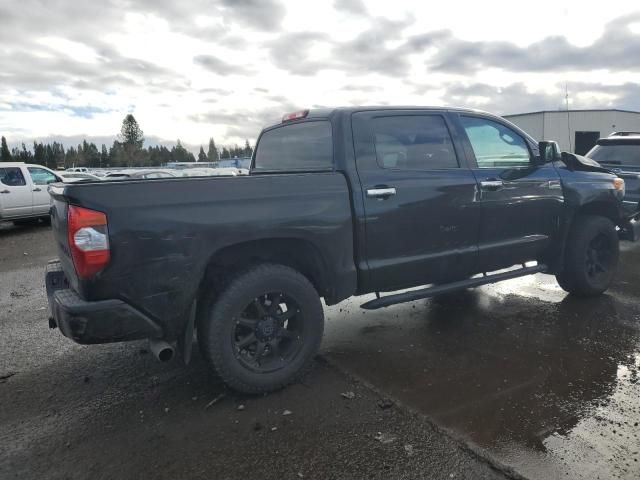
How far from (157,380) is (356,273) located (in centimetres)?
169

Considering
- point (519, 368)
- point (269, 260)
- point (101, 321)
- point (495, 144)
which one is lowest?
point (519, 368)

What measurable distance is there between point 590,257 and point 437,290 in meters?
2.37

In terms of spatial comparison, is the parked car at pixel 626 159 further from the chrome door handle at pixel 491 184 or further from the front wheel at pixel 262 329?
the front wheel at pixel 262 329

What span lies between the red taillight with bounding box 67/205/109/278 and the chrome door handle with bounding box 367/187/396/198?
1822 mm

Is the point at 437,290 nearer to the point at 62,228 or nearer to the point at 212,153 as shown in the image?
the point at 62,228

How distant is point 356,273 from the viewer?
354 cm

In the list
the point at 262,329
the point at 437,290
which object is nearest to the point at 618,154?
the point at 437,290

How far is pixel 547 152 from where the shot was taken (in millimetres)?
4691

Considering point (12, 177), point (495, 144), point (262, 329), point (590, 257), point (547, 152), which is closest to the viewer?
point (262, 329)

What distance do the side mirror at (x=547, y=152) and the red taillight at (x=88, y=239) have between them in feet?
13.3

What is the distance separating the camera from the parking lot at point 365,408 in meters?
2.52

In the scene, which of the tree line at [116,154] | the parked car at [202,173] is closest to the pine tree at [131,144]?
the tree line at [116,154]

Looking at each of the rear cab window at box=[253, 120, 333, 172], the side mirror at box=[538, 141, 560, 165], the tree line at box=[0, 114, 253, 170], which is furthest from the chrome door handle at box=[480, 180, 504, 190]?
the tree line at box=[0, 114, 253, 170]

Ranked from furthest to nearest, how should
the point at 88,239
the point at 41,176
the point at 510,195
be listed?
the point at 41,176 → the point at 510,195 → the point at 88,239
